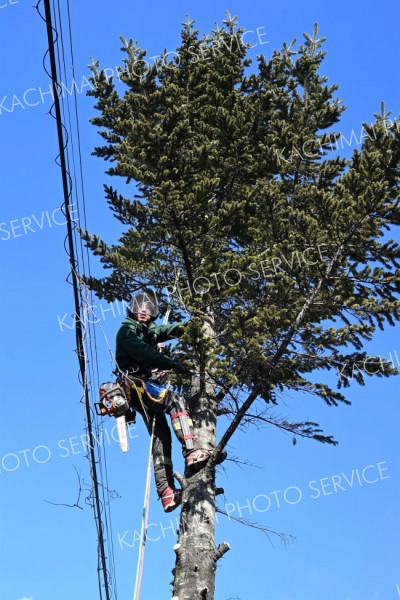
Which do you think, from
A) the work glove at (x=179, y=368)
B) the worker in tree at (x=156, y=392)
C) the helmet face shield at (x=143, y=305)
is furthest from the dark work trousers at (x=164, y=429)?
the helmet face shield at (x=143, y=305)

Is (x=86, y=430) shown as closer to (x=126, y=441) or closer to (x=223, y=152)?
(x=126, y=441)

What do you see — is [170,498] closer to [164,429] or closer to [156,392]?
[164,429]

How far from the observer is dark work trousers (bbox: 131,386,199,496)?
9.66 meters

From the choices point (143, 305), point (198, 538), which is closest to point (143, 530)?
point (198, 538)

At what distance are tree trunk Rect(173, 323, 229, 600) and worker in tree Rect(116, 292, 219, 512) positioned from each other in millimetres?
191

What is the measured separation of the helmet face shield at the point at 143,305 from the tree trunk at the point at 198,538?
1.23 meters

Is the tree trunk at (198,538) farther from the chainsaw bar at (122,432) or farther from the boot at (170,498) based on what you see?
the chainsaw bar at (122,432)

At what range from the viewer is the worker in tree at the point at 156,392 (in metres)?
9.61

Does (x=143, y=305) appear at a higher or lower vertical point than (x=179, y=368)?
higher

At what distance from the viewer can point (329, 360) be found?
10.3 m

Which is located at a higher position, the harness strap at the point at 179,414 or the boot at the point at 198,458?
the harness strap at the point at 179,414

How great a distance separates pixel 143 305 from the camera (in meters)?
10.7

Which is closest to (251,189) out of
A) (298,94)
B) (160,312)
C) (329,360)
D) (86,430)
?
(298,94)

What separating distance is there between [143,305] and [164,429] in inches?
64.6
